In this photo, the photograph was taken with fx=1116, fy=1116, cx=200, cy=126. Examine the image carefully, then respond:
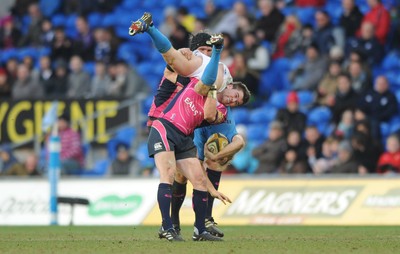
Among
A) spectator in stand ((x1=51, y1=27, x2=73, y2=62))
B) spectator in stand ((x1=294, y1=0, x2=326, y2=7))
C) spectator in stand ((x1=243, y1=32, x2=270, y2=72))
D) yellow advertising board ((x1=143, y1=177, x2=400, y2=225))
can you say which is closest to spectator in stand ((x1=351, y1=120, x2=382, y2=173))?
yellow advertising board ((x1=143, y1=177, x2=400, y2=225))

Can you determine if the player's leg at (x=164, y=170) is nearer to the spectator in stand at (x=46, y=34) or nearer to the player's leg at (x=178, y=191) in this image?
the player's leg at (x=178, y=191)

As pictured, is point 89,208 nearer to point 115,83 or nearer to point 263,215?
point 263,215

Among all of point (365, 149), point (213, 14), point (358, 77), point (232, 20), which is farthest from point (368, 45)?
point (213, 14)

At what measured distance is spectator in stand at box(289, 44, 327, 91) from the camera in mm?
20891

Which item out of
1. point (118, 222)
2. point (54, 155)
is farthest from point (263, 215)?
point (54, 155)

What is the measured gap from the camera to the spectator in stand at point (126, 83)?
2247 cm

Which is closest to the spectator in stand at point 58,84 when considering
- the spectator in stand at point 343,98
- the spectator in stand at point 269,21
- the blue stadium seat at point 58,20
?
the blue stadium seat at point 58,20

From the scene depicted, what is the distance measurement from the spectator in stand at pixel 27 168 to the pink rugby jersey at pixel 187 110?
29.9ft

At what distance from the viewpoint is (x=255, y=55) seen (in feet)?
70.9


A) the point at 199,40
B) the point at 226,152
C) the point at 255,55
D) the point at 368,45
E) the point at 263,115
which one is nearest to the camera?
the point at 199,40

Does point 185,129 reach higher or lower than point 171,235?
higher

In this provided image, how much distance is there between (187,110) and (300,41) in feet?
34.0

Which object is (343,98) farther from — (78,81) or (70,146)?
(78,81)

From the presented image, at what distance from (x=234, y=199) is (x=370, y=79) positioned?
3.98 metres
